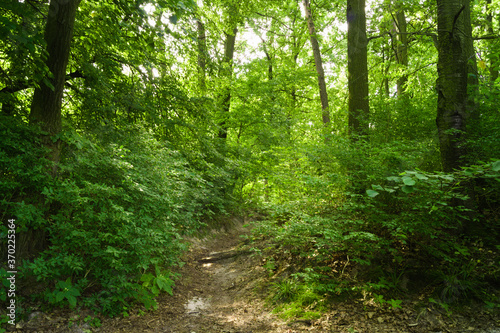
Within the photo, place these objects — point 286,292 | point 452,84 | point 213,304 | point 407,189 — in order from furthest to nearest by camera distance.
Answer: point 213,304 → point 286,292 → point 452,84 → point 407,189

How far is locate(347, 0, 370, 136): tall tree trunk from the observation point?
6828mm

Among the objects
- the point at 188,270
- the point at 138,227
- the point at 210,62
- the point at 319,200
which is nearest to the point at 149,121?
the point at 210,62

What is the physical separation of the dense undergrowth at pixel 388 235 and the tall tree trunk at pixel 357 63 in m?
2.00

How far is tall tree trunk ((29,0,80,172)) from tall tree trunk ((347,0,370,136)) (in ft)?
18.6

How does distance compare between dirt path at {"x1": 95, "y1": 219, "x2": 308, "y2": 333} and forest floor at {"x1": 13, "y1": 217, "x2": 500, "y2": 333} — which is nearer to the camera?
forest floor at {"x1": 13, "y1": 217, "x2": 500, "y2": 333}

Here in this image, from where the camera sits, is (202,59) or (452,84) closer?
(452,84)

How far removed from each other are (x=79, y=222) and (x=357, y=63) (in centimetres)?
673

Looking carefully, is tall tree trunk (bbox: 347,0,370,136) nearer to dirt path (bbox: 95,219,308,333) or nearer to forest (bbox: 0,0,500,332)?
forest (bbox: 0,0,500,332)

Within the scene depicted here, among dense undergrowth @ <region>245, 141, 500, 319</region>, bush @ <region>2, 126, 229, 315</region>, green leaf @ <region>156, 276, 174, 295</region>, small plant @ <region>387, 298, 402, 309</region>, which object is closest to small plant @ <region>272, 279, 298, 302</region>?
dense undergrowth @ <region>245, 141, 500, 319</region>

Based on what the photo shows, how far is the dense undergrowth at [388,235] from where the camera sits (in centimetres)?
360

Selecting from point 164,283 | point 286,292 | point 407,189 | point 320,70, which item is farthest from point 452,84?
point 320,70

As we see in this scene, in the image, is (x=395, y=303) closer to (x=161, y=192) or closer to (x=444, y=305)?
(x=444, y=305)

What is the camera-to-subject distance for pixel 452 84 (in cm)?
422

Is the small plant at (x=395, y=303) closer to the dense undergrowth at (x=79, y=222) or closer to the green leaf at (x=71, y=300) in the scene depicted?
the dense undergrowth at (x=79, y=222)
